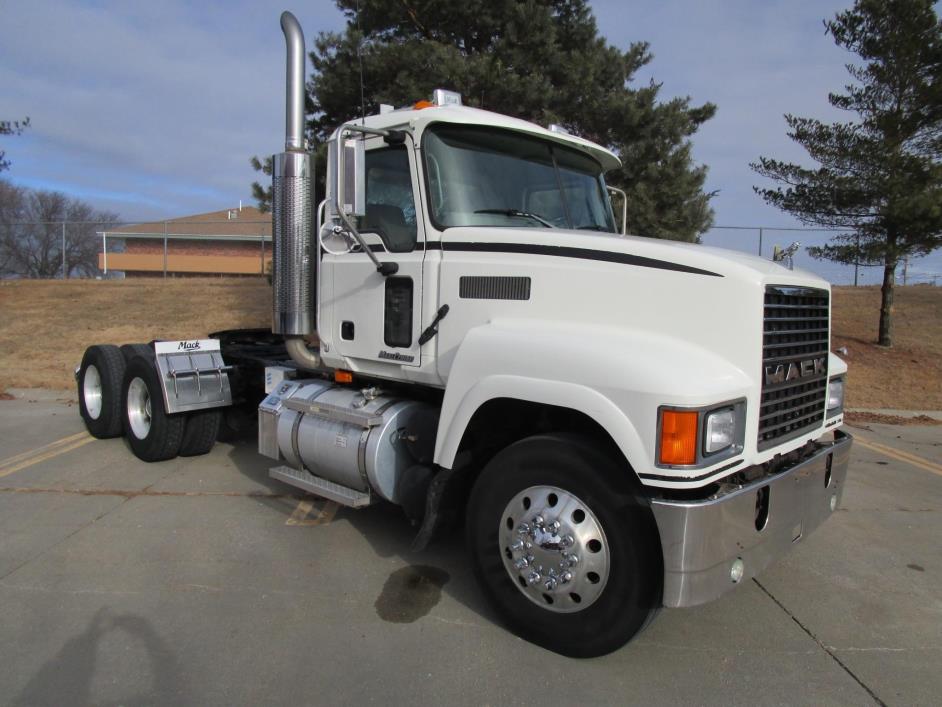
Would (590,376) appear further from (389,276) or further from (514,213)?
(389,276)

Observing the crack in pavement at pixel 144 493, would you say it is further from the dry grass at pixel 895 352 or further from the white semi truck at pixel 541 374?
the dry grass at pixel 895 352

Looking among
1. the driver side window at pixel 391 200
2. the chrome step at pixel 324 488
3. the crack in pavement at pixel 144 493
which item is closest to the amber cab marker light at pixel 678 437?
the driver side window at pixel 391 200

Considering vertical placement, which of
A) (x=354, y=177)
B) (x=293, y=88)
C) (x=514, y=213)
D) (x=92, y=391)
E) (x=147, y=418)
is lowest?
(x=147, y=418)

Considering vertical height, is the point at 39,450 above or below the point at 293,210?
below

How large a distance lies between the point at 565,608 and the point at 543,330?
4.42ft

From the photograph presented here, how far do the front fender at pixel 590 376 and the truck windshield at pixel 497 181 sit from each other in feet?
2.58

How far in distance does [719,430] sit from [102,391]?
21.2 feet

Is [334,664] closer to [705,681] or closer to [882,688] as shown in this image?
→ [705,681]

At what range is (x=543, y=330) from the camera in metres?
3.37

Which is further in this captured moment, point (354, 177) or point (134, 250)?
point (134, 250)

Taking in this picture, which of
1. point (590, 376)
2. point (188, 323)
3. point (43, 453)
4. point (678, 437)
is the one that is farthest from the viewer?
point (188, 323)

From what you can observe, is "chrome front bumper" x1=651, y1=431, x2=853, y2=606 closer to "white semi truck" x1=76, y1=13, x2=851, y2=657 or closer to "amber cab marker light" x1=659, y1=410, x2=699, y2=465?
"white semi truck" x1=76, y1=13, x2=851, y2=657

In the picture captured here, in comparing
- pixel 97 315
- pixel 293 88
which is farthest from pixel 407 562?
pixel 97 315

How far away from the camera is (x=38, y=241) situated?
32781mm
